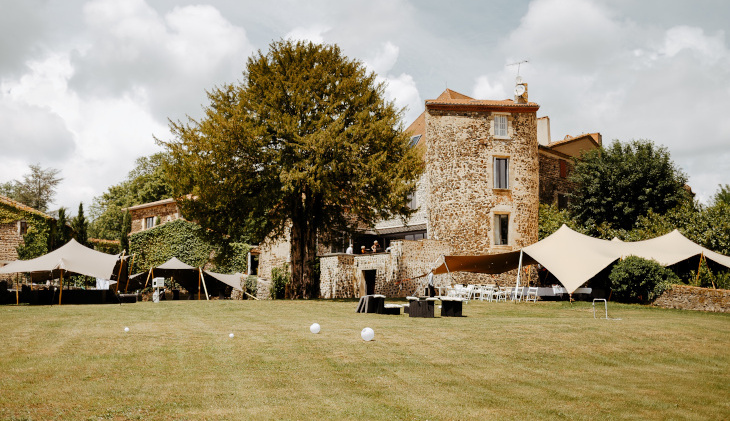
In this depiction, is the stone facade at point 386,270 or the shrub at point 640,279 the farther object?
the stone facade at point 386,270

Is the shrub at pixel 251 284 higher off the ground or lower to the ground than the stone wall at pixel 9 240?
lower

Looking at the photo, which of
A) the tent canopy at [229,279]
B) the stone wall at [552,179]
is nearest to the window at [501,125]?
the stone wall at [552,179]

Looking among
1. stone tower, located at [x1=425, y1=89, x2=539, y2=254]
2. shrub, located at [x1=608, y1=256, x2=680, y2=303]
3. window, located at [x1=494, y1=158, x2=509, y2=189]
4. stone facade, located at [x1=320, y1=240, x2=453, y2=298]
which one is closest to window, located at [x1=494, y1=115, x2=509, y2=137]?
stone tower, located at [x1=425, y1=89, x2=539, y2=254]

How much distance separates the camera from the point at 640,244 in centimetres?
2795

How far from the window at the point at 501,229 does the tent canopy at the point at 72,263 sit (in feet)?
63.2

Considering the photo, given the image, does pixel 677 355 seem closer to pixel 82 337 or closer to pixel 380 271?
pixel 82 337

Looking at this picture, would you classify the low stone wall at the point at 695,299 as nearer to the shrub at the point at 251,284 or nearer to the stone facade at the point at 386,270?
the stone facade at the point at 386,270

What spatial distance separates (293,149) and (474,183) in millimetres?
12264

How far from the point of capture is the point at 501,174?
3438 centimetres

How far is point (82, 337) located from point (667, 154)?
34586mm

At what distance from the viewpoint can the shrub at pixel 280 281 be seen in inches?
1470

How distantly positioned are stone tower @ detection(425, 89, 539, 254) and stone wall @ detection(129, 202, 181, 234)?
21.1 meters

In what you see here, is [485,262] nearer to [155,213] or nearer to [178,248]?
[178,248]

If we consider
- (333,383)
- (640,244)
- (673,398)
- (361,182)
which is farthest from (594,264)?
(333,383)
